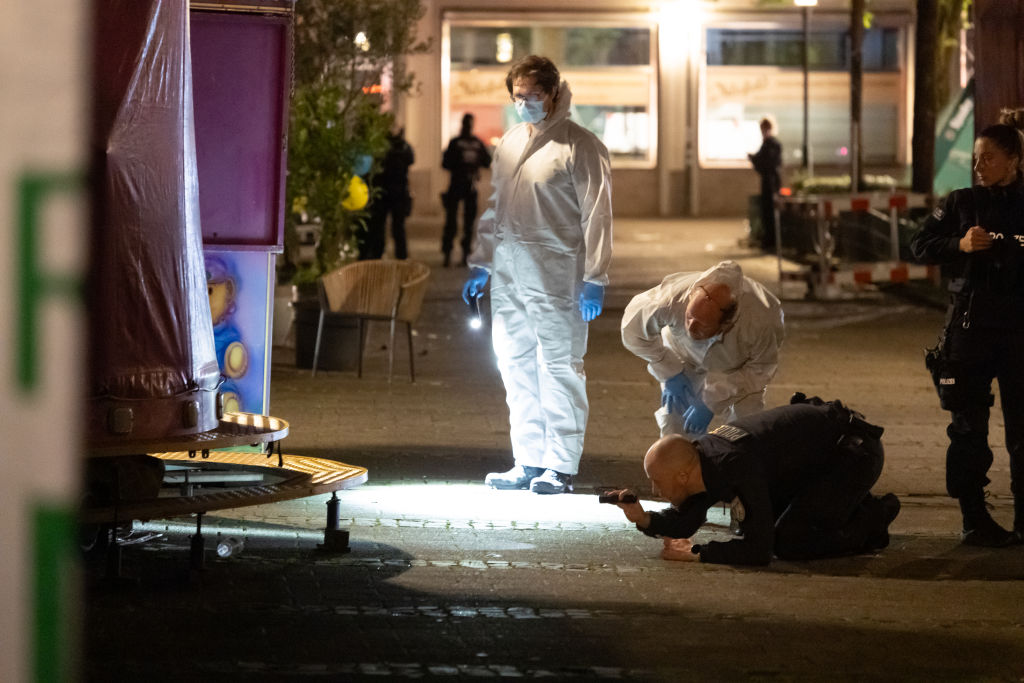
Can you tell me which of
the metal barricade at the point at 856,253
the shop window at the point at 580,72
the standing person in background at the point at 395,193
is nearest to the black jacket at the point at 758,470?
the metal barricade at the point at 856,253

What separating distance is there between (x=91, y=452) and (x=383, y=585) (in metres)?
1.22

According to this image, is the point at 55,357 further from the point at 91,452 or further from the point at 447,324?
the point at 447,324

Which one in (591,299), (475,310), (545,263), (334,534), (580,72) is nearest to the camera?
(334,534)

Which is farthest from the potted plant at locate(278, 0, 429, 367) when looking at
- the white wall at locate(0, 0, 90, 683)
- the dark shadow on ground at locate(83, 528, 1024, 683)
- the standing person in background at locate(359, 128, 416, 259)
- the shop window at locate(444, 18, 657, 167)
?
the shop window at locate(444, 18, 657, 167)

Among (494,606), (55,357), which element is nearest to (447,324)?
(494,606)

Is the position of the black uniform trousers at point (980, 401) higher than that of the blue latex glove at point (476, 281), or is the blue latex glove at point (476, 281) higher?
the blue latex glove at point (476, 281)

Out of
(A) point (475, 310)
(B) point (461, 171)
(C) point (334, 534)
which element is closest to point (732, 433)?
(C) point (334, 534)

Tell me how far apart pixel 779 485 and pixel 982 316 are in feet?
3.56

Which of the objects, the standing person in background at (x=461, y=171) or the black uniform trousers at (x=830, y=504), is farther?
the standing person in background at (x=461, y=171)

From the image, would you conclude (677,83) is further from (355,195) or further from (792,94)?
(355,195)

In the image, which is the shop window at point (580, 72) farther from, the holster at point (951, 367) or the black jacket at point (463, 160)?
the holster at point (951, 367)

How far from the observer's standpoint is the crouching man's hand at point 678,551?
633cm

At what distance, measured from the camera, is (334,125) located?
14398 mm

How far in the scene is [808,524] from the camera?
6395mm
